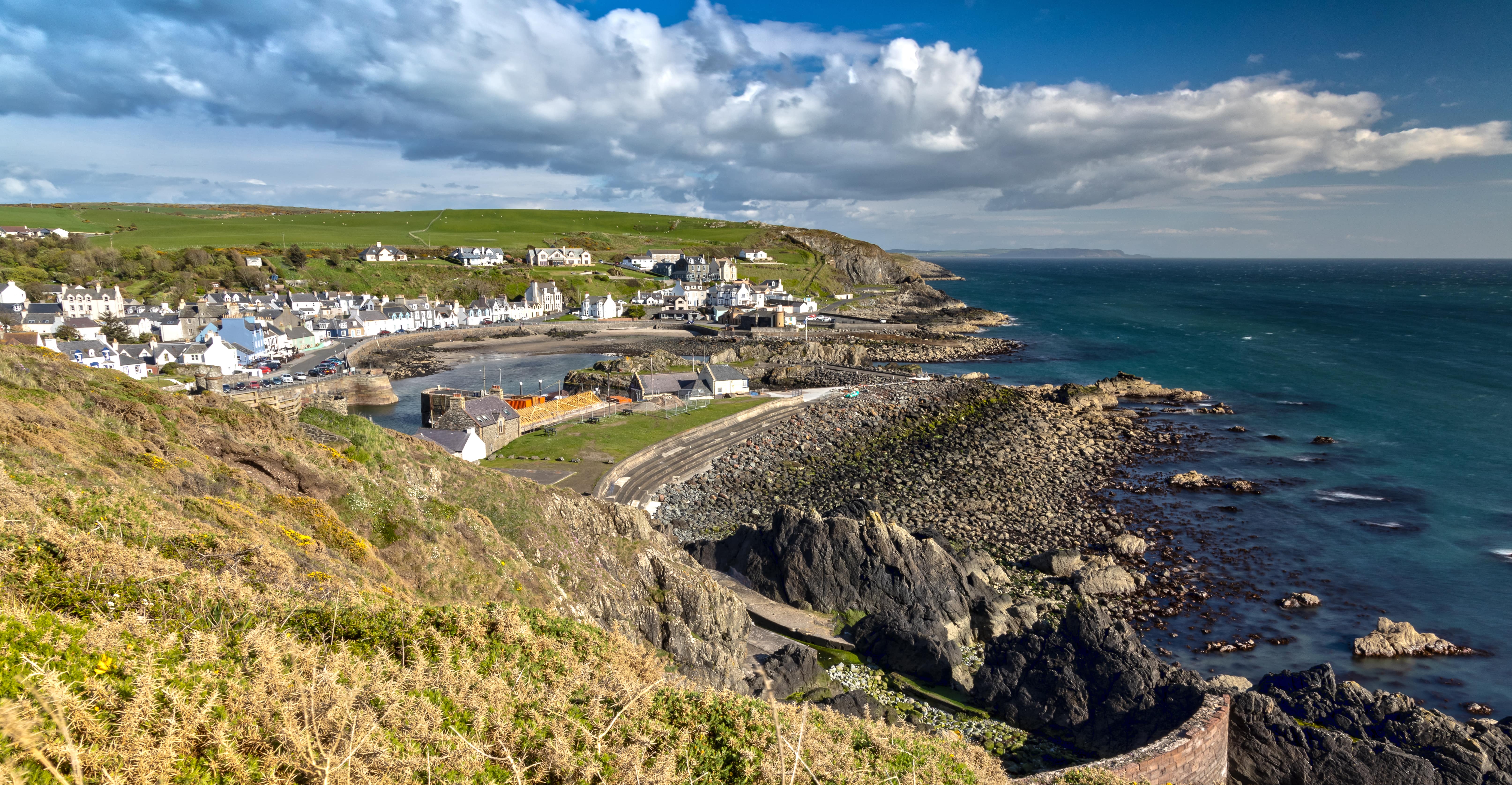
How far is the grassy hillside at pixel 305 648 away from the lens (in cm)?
602

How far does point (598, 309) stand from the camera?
11694cm

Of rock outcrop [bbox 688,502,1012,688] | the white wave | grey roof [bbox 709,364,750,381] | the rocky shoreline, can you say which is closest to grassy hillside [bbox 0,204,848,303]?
grey roof [bbox 709,364,750,381]

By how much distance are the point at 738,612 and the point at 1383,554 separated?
107ft

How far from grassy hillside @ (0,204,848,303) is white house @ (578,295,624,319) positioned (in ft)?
39.8

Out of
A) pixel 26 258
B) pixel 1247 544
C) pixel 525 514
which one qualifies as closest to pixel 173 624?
pixel 525 514

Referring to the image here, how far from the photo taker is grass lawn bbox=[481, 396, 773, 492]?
1475 inches

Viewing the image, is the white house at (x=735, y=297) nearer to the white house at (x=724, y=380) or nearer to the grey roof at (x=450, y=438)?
the white house at (x=724, y=380)

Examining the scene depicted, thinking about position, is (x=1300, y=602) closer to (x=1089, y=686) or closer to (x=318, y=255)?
(x=1089, y=686)

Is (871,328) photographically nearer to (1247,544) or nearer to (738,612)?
(1247,544)

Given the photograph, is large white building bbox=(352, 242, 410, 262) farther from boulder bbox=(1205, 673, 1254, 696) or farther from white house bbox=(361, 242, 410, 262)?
boulder bbox=(1205, 673, 1254, 696)

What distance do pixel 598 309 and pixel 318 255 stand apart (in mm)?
56362

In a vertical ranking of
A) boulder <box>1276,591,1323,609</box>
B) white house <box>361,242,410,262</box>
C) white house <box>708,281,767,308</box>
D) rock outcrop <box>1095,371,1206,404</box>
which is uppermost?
white house <box>361,242,410,262</box>

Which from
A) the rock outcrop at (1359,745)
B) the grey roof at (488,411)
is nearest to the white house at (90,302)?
the grey roof at (488,411)

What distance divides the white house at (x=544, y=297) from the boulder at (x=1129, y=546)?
4055 inches
